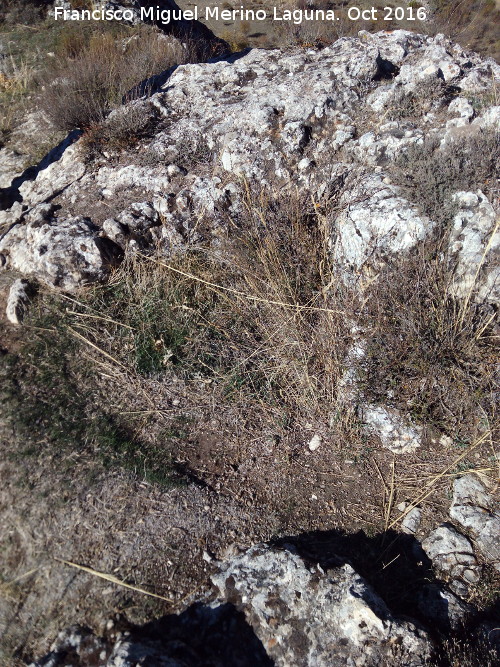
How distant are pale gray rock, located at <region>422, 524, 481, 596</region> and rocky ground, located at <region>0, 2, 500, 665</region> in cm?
1

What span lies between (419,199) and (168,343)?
215 centimetres

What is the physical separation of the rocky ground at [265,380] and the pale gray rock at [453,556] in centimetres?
1

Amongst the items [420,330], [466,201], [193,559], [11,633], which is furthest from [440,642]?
[466,201]

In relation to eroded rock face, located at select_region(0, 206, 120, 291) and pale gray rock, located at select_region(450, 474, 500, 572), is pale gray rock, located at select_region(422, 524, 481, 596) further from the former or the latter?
eroded rock face, located at select_region(0, 206, 120, 291)

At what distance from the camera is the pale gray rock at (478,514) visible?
2700 millimetres

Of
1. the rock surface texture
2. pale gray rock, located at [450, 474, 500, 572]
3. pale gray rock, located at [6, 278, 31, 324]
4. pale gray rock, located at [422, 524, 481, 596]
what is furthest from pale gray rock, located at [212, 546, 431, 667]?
pale gray rock, located at [6, 278, 31, 324]

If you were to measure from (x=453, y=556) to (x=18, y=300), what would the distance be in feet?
11.3

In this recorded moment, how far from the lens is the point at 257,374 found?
135 inches

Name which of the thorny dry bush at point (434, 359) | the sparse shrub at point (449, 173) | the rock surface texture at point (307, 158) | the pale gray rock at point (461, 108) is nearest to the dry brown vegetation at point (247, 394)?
Answer: the thorny dry bush at point (434, 359)

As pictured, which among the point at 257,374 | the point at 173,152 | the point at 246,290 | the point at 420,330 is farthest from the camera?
the point at 173,152

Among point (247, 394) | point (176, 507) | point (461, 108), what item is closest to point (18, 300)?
point (247, 394)

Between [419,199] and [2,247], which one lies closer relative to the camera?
[419,199]

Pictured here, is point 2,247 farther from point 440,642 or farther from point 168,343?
point 440,642

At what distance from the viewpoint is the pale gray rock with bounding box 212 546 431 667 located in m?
2.12
